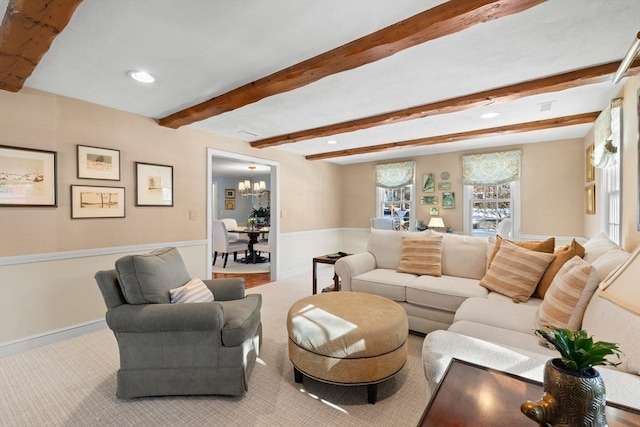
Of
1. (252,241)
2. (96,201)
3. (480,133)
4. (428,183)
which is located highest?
(480,133)

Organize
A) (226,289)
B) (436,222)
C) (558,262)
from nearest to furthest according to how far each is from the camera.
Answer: (558,262) < (226,289) < (436,222)

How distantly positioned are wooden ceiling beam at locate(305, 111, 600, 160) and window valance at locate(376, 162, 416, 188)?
1.11 m

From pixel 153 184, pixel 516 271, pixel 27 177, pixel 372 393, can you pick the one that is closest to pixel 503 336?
pixel 372 393

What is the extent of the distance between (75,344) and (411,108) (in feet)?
13.5

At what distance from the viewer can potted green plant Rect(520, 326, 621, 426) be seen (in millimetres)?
724

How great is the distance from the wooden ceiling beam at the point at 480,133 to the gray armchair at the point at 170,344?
398cm

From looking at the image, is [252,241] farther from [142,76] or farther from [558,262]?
[558,262]

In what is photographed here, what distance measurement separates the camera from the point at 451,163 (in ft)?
18.5

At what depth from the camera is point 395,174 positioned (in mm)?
6293

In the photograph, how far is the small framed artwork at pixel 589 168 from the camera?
3.76 meters

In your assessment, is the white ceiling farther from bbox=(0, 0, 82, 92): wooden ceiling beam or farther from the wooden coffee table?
the wooden coffee table

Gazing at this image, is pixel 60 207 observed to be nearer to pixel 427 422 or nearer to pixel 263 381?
pixel 263 381

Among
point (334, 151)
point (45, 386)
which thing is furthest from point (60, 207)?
point (334, 151)

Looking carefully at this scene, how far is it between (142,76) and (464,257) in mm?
3606
